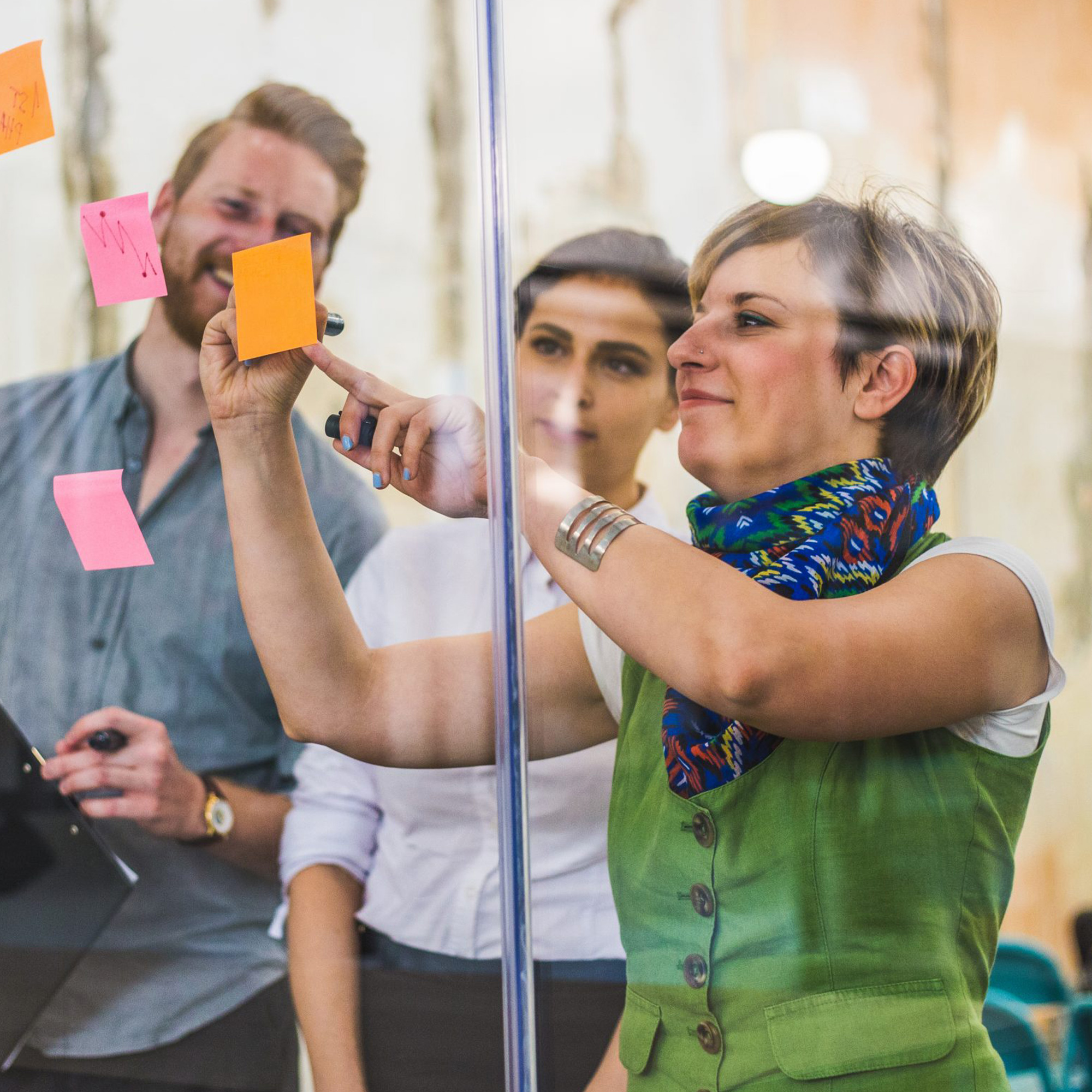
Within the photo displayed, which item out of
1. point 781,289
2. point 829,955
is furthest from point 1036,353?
point 829,955

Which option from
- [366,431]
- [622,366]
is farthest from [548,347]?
[366,431]

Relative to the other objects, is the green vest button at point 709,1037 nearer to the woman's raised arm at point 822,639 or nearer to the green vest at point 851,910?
the green vest at point 851,910

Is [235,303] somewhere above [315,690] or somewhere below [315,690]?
above

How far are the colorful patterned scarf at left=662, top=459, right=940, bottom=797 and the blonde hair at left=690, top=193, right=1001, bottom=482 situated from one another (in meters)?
0.03

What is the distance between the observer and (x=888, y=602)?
0.73m

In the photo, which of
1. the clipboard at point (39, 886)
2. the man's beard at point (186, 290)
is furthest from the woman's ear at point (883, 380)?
the clipboard at point (39, 886)

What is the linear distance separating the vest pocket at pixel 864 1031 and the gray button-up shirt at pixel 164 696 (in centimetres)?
50

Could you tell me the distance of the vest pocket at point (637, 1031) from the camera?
2.83 ft

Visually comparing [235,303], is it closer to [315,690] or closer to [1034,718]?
[315,690]

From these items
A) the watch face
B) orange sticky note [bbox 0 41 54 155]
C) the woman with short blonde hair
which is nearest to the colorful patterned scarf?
the woman with short blonde hair

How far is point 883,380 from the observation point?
2.63ft

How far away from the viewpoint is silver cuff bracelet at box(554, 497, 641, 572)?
0.78 m

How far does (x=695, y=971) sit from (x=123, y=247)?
806 mm

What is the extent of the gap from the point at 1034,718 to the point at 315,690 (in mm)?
578
